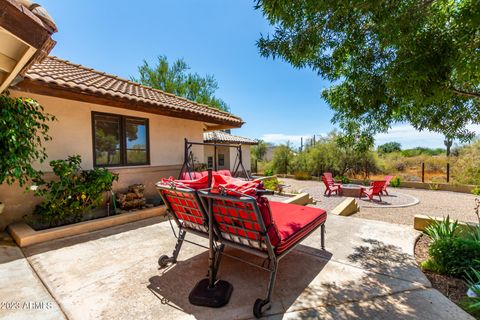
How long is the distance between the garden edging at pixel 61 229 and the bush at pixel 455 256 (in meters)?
5.68

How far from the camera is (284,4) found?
2.35 metres

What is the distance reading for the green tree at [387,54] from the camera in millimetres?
2170

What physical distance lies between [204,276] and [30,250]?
120 inches

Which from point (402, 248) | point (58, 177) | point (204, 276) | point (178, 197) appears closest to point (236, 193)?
point (178, 197)

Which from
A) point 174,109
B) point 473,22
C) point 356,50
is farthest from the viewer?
point 174,109

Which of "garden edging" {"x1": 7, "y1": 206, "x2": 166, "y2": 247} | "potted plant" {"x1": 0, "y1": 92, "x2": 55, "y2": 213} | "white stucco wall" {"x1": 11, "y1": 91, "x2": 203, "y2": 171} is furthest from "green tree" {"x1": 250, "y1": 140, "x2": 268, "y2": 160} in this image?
"potted plant" {"x1": 0, "y1": 92, "x2": 55, "y2": 213}

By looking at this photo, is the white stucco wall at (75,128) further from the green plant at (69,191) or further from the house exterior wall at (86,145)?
the green plant at (69,191)

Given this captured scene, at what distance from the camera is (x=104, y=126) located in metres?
5.53

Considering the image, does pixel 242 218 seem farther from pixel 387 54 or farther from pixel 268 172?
pixel 268 172

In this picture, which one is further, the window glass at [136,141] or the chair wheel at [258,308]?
the window glass at [136,141]

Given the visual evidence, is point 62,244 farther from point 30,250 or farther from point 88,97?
point 88,97

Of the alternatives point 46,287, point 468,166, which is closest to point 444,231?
point 46,287

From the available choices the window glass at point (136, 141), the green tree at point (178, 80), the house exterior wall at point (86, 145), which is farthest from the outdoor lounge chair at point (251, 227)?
the green tree at point (178, 80)

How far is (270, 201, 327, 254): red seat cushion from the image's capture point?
2.45m
